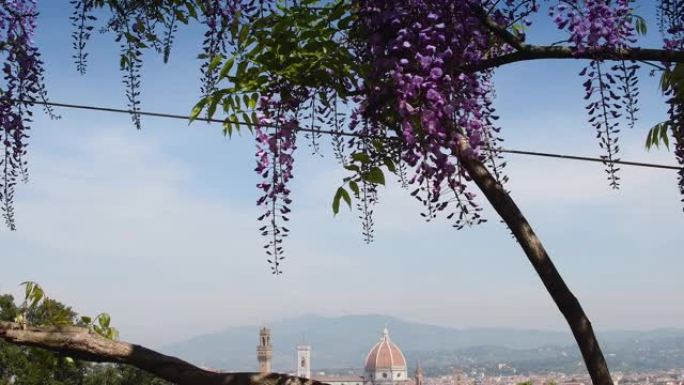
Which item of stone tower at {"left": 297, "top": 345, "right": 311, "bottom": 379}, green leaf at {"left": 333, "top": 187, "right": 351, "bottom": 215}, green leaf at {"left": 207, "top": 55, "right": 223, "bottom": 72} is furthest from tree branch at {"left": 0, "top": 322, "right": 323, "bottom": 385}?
stone tower at {"left": 297, "top": 345, "right": 311, "bottom": 379}

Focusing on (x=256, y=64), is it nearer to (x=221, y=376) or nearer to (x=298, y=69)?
(x=298, y=69)

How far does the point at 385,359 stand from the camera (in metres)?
154

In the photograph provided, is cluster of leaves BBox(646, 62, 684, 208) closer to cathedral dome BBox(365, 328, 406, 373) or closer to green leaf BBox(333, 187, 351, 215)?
green leaf BBox(333, 187, 351, 215)

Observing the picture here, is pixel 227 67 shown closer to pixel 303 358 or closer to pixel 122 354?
pixel 122 354

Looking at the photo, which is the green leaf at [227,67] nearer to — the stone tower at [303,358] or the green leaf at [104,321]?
the green leaf at [104,321]

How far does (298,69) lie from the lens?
3.09 metres

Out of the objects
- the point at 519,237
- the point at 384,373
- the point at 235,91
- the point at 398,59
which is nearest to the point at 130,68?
the point at 235,91

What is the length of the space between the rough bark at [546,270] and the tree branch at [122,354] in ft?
3.38

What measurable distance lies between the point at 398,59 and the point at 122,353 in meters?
1.57

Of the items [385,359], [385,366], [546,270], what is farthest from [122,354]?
[385,359]

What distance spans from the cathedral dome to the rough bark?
150247 millimetres

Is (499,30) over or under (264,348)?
over

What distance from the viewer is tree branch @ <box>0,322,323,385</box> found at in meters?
2.81

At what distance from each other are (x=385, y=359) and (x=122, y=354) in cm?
15485
